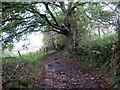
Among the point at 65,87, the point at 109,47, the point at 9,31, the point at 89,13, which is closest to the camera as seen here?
the point at 65,87

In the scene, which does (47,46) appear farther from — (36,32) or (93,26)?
(93,26)

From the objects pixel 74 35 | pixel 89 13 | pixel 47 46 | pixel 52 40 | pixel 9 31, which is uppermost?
pixel 89 13

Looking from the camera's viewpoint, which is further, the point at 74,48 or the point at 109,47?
the point at 74,48

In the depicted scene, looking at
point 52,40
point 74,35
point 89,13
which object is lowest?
point 52,40

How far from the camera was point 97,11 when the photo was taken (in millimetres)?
6215

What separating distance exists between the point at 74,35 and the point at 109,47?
13.9ft

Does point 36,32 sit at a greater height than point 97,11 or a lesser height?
lesser

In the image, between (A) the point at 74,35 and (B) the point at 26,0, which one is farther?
(A) the point at 74,35

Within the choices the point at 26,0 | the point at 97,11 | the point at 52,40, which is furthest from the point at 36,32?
the point at 52,40

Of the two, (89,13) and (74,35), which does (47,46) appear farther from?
(89,13)

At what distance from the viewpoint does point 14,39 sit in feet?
17.6

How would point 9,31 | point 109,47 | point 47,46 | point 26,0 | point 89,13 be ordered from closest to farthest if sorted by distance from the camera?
point 26,0
point 109,47
point 9,31
point 89,13
point 47,46

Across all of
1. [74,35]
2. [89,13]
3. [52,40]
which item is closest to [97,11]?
[89,13]

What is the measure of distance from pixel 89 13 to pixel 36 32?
164 inches
